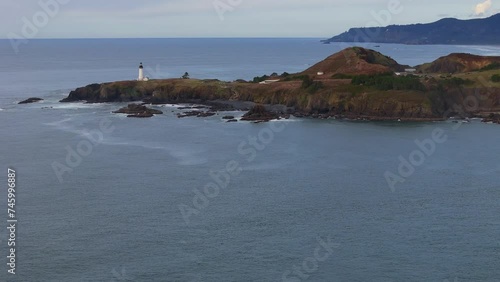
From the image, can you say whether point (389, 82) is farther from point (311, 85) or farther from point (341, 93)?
point (311, 85)

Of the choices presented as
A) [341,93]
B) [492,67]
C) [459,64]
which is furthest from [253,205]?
[459,64]

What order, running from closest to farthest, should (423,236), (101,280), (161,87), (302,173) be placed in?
(101,280)
(423,236)
(302,173)
(161,87)

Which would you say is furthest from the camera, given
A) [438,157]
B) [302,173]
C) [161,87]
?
[161,87]

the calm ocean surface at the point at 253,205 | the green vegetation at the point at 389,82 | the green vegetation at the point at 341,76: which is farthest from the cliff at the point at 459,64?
the calm ocean surface at the point at 253,205

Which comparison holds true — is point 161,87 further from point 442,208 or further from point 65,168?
point 442,208

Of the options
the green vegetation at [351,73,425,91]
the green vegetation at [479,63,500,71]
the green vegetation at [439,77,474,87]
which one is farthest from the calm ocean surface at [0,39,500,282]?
the green vegetation at [479,63,500,71]

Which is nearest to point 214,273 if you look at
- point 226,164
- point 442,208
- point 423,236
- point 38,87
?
point 423,236

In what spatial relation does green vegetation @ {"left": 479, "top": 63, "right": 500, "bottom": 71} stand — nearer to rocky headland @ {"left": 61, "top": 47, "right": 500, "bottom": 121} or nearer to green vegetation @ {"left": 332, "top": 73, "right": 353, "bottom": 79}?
rocky headland @ {"left": 61, "top": 47, "right": 500, "bottom": 121}

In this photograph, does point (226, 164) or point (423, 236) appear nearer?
point (423, 236)
